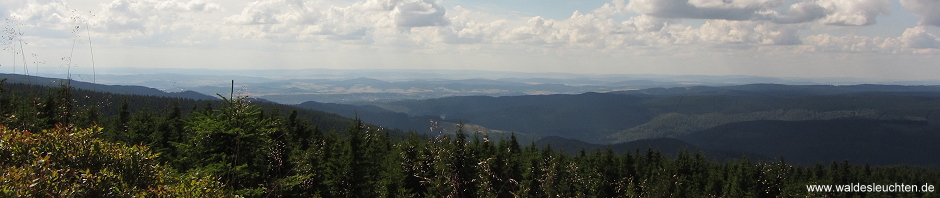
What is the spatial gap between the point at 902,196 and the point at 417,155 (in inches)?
2504

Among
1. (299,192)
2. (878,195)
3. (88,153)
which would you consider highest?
(88,153)

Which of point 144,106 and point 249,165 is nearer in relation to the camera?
point 249,165

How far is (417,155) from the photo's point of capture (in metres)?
25.1

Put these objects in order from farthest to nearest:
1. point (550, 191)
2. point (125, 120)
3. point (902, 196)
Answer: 1. point (902, 196)
2. point (125, 120)
3. point (550, 191)

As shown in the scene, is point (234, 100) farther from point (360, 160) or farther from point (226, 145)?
point (360, 160)

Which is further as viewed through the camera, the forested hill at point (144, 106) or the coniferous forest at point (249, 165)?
the forested hill at point (144, 106)

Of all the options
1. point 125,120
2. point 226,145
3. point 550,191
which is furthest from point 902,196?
point 125,120

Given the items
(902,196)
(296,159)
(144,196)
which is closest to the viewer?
(144,196)

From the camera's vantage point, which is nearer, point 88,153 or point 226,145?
point 88,153

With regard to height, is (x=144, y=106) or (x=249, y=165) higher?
(x=249, y=165)

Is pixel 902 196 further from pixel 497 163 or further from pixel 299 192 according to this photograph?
pixel 299 192

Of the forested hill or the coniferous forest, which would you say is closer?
the coniferous forest

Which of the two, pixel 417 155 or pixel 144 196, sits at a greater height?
pixel 144 196

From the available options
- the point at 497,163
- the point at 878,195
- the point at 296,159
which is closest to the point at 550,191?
the point at 497,163
